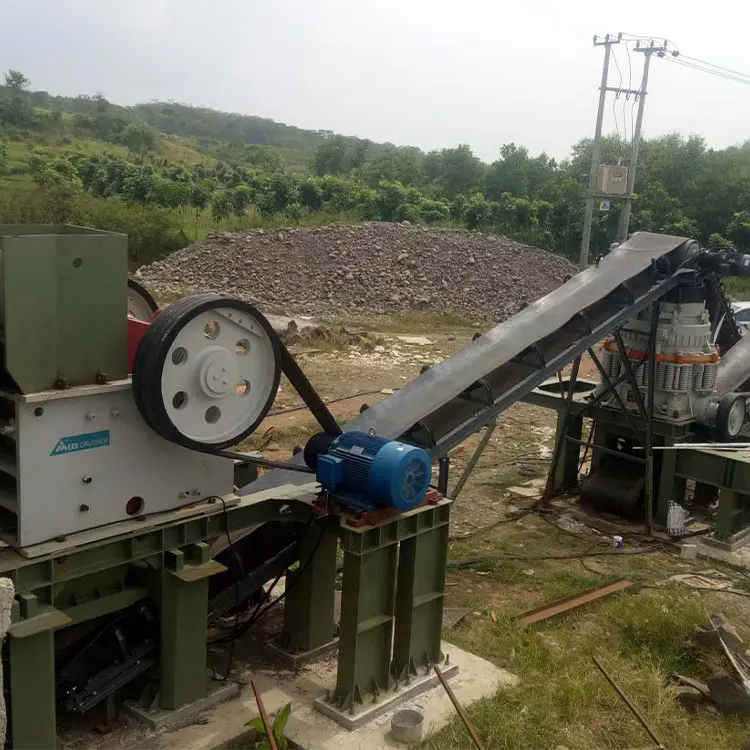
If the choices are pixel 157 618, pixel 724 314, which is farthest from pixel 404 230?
pixel 157 618

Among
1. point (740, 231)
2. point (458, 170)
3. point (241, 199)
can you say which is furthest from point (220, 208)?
point (458, 170)

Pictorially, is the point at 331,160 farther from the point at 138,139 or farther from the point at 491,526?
the point at 491,526

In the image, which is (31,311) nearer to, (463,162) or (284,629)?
(284,629)

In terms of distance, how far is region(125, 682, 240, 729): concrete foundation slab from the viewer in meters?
4.30

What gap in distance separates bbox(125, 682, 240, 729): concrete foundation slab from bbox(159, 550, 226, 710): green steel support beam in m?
0.03

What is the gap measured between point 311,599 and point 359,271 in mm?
18000

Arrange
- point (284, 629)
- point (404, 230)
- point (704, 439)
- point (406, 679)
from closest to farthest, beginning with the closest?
point (406, 679)
point (284, 629)
point (704, 439)
point (404, 230)

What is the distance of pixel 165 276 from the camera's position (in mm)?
21797

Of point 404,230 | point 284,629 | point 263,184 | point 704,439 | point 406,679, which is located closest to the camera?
point 406,679

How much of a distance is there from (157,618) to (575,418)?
5.46 meters

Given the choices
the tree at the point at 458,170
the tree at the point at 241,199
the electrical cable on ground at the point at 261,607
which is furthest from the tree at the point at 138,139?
the electrical cable on ground at the point at 261,607

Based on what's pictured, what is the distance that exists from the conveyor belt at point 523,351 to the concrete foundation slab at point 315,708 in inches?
44.6

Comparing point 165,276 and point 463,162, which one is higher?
point 463,162

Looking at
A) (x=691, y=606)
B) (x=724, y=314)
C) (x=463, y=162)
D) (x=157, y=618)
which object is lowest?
(x=691, y=606)
